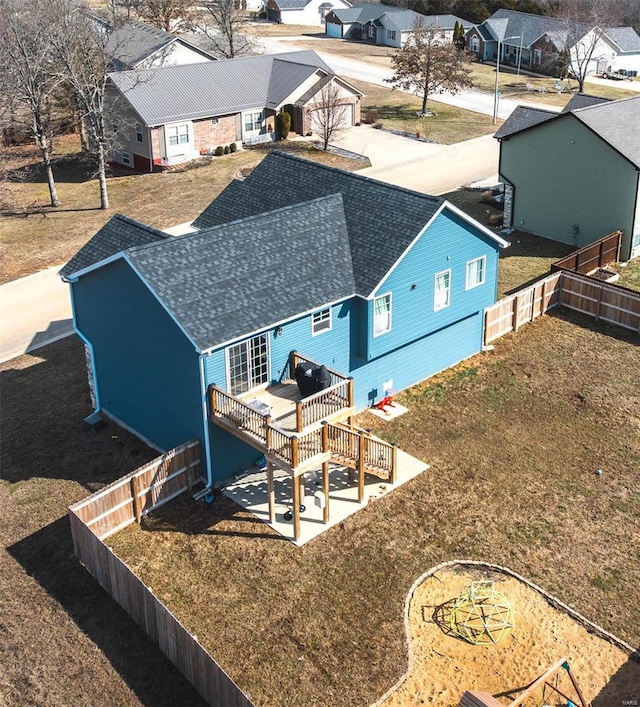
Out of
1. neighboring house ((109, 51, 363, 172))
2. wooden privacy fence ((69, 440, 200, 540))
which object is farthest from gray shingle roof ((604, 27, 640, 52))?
wooden privacy fence ((69, 440, 200, 540))

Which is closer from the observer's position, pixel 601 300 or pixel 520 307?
pixel 520 307

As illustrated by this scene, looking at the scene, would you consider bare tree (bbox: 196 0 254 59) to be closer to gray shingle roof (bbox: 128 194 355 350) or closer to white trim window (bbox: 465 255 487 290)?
white trim window (bbox: 465 255 487 290)

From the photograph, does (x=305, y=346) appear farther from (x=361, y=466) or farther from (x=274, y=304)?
(x=361, y=466)

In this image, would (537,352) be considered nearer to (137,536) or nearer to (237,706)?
(137,536)

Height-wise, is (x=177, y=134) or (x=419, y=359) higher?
(x=177, y=134)

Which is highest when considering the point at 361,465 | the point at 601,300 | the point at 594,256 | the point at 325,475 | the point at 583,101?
the point at 583,101

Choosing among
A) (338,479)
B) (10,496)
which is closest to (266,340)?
(338,479)

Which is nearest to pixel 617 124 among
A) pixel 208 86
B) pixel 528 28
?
pixel 208 86
